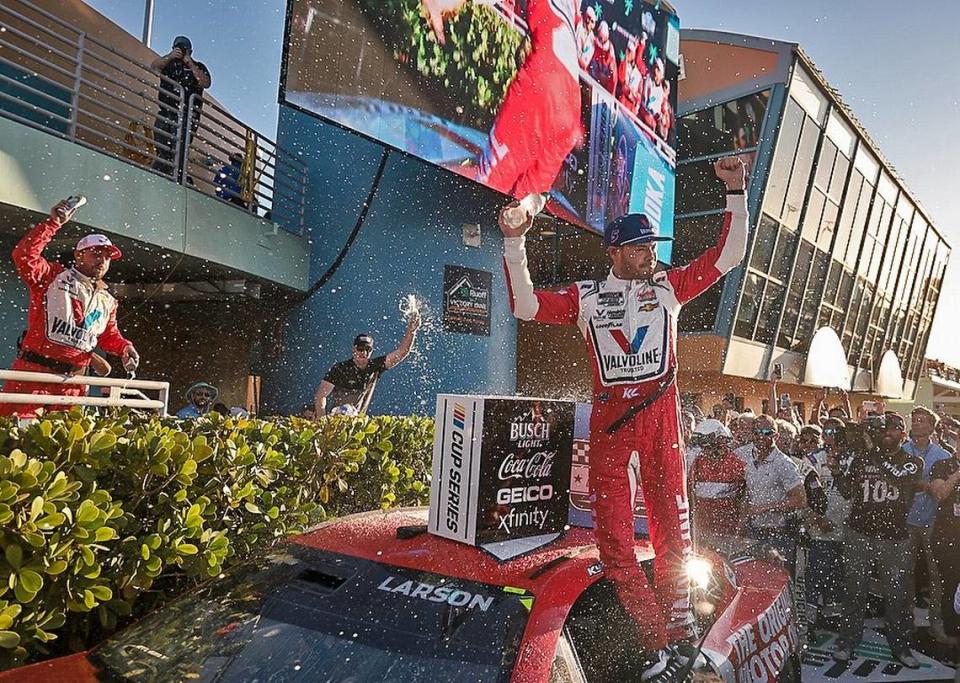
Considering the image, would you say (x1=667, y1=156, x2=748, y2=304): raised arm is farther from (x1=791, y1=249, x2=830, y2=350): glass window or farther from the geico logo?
(x1=791, y1=249, x2=830, y2=350): glass window

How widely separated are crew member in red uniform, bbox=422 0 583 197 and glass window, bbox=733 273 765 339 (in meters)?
8.78

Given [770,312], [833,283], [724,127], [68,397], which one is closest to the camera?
[68,397]

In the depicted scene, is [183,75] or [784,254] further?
[784,254]

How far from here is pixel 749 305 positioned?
66.7ft

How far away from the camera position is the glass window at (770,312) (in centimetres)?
2122

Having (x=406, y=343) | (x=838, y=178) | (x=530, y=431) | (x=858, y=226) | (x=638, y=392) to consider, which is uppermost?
(x=838, y=178)

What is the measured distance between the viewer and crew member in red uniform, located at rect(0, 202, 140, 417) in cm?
477

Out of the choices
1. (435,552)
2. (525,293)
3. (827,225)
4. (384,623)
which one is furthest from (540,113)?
(827,225)

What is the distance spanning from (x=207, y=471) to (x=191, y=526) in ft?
1.20

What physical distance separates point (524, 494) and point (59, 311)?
3.66 metres

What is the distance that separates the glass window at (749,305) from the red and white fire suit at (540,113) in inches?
344

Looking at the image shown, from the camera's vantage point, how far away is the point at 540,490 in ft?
9.75

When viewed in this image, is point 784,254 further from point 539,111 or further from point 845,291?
point 539,111

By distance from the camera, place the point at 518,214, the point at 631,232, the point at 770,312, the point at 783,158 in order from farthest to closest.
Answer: the point at 770,312, the point at 783,158, the point at 631,232, the point at 518,214
